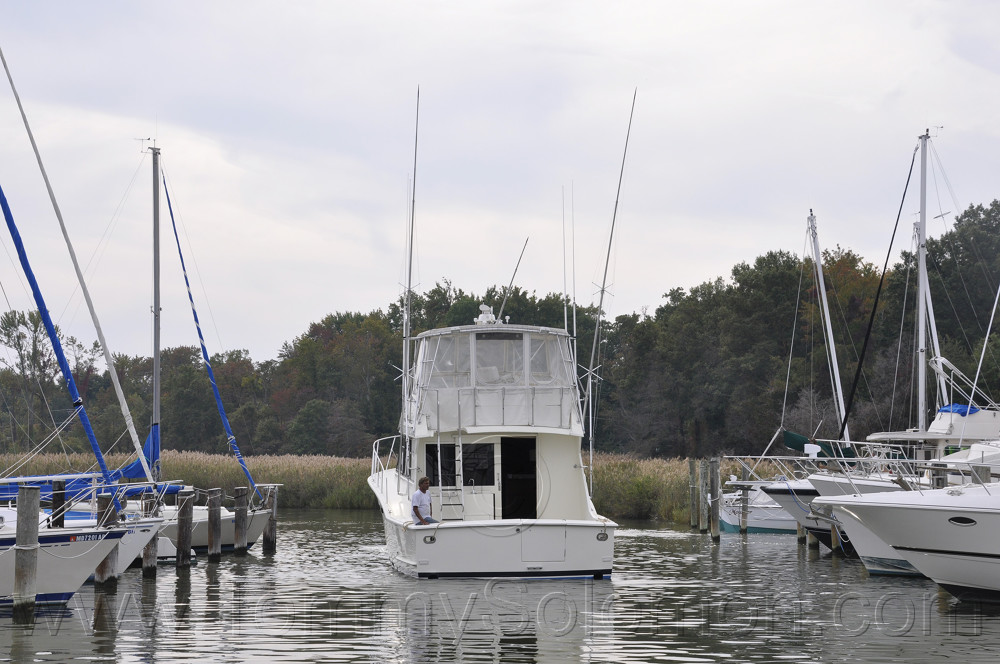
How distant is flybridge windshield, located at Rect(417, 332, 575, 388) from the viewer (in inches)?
849

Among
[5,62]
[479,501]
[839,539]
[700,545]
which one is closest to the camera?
[479,501]

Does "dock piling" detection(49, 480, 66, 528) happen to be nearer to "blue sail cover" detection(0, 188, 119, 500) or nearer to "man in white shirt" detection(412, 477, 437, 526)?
"blue sail cover" detection(0, 188, 119, 500)

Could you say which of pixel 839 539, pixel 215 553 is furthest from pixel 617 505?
pixel 215 553

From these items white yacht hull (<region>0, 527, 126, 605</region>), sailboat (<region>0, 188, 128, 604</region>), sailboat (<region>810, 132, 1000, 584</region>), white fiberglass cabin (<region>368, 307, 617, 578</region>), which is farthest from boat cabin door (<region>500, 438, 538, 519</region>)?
white yacht hull (<region>0, 527, 126, 605</region>)

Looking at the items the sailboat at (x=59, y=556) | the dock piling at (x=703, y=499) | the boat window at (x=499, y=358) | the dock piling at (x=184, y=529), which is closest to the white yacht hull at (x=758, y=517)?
the dock piling at (x=703, y=499)

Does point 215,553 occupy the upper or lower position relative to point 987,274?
lower

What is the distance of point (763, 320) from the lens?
6003 centimetres

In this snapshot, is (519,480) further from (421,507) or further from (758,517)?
(758,517)

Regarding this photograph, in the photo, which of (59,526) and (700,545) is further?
(700,545)

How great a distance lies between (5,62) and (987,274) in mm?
47350

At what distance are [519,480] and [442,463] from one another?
5.03 ft

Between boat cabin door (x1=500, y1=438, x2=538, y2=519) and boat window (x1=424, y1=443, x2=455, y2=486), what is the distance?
1.03 meters

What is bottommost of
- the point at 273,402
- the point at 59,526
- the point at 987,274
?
the point at 59,526

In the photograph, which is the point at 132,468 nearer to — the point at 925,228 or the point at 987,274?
the point at 925,228
